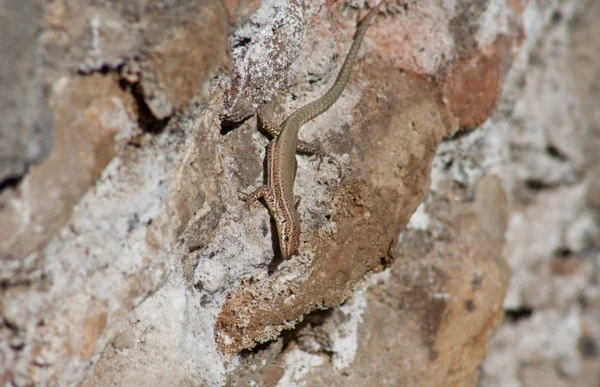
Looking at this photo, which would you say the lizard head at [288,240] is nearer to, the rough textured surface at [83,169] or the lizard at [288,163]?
the lizard at [288,163]

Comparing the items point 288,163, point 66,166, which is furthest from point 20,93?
point 288,163

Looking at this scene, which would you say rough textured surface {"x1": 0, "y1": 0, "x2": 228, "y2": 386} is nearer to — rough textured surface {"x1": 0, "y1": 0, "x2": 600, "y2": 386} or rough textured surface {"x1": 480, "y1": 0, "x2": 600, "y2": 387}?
rough textured surface {"x1": 0, "y1": 0, "x2": 600, "y2": 386}

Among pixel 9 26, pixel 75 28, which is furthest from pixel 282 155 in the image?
pixel 9 26

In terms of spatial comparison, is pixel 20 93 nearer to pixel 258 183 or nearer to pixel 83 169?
pixel 83 169

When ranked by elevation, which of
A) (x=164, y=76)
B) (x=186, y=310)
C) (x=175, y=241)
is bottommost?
(x=186, y=310)

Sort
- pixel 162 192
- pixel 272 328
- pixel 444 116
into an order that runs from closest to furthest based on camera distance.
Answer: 1. pixel 162 192
2. pixel 272 328
3. pixel 444 116

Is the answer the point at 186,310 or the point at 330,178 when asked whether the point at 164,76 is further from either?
the point at 330,178
